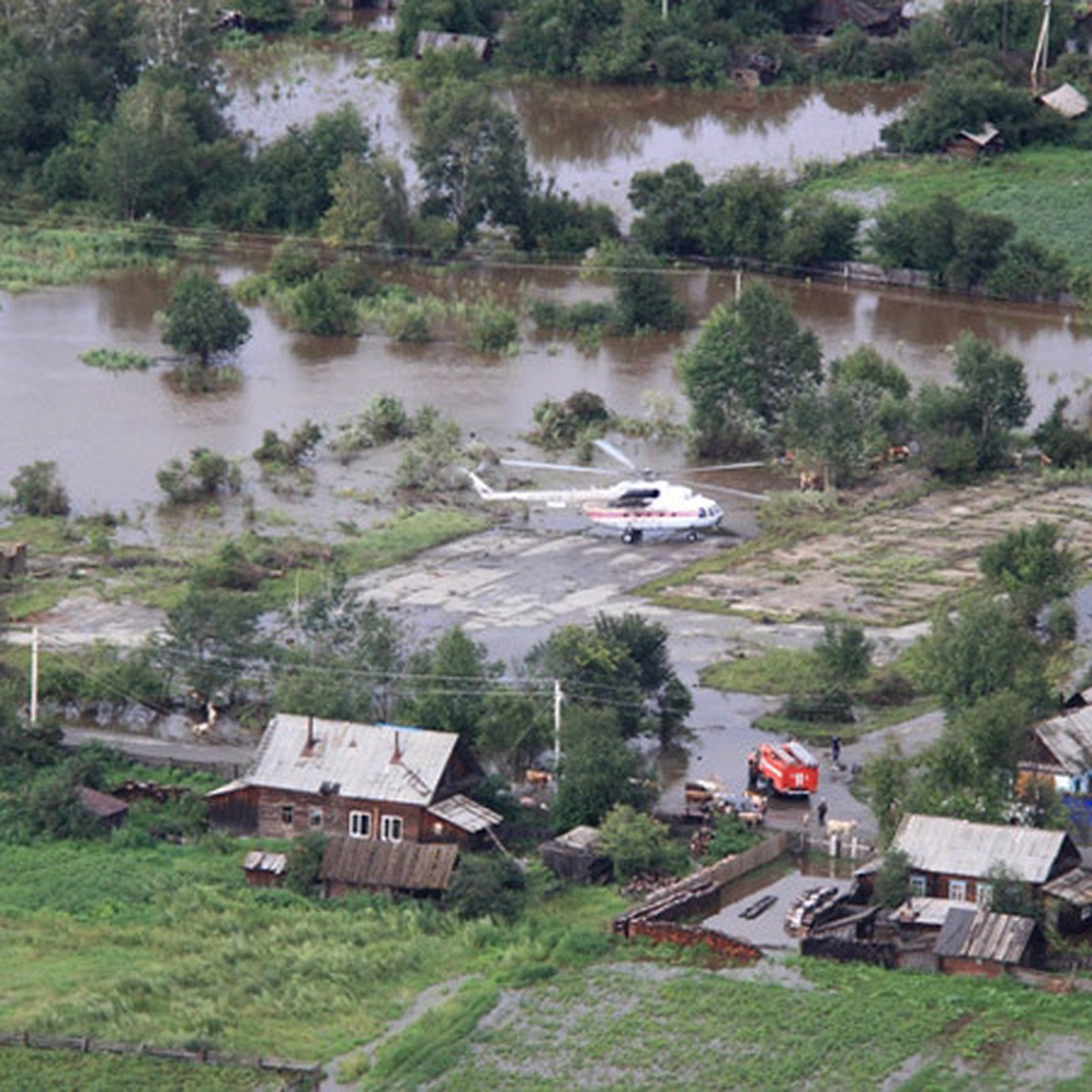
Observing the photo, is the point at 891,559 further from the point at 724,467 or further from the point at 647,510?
the point at 724,467

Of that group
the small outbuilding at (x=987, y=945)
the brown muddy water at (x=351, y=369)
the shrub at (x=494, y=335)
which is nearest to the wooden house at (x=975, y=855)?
the small outbuilding at (x=987, y=945)

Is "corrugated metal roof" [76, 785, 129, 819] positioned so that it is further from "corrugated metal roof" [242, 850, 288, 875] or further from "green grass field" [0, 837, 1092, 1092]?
"corrugated metal roof" [242, 850, 288, 875]

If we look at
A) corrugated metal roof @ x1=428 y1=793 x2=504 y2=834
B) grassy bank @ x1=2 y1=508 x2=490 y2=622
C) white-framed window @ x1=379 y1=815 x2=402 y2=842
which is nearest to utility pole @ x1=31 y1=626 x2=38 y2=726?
grassy bank @ x1=2 y1=508 x2=490 y2=622

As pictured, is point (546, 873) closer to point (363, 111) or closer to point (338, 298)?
point (338, 298)

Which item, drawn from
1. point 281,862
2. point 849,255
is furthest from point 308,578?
point 849,255

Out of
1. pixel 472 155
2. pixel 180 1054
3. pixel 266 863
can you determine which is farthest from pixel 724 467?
pixel 180 1054

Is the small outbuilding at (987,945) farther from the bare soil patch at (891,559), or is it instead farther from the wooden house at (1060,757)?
the bare soil patch at (891,559)
